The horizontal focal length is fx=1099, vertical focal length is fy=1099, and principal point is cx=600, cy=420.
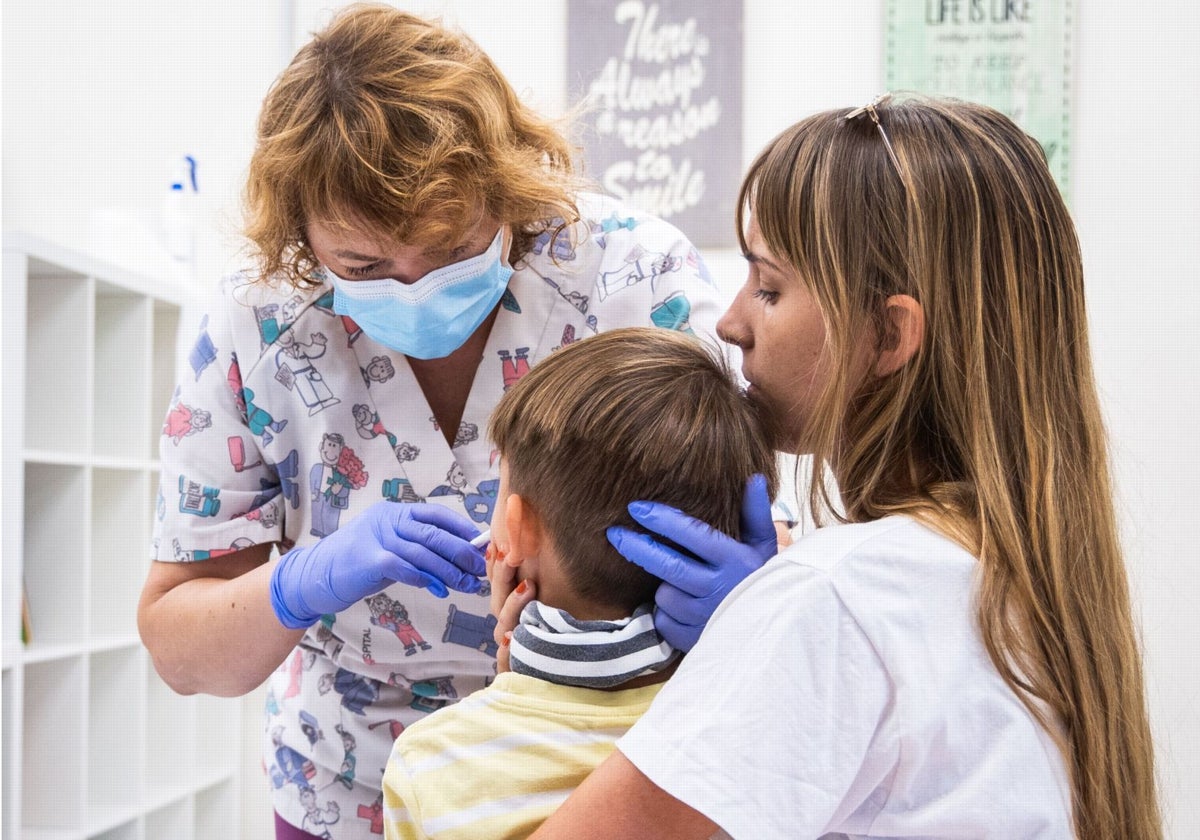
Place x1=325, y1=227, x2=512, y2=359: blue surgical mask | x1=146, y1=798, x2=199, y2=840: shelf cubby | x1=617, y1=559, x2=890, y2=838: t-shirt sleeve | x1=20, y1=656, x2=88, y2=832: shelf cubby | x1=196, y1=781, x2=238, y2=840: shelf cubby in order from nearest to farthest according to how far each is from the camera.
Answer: x1=617, y1=559, x2=890, y2=838: t-shirt sleeve < x1=325, y1=227, x2=512, y2=359: blue surgical mask < x1=20, y1=656, x2=88, y2=832: shelf cubby < x1=146, y1=798, x2=199, y2=840: shelf cubby < x1=196, y1=781, x2=238, y2=840: shelf cubby

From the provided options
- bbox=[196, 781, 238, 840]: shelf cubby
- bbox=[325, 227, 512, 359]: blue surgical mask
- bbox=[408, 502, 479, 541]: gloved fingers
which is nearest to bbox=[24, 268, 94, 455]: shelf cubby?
bbox=[196, 781, 238, 840]: shelf cubby

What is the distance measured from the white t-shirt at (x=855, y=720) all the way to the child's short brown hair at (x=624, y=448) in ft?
0.58

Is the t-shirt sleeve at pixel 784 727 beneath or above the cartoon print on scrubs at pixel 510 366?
beneath

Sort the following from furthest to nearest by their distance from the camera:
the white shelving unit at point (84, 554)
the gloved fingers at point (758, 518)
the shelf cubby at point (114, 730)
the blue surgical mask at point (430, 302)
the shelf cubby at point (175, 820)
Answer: the shelf cubby at point (175, 820) → the shelf cubby at point (114, 730) → the white shelving unit at point (84, 554) → the blue surgical mask at point (430, 302) → the gloved fingers at point (758, 518)

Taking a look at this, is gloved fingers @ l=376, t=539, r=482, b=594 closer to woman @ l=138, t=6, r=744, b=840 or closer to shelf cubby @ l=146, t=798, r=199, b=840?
woman @ l=138, t=6, r=744, b=840

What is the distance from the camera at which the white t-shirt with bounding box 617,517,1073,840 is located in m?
0.73

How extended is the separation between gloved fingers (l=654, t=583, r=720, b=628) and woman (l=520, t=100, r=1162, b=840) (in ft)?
0.12

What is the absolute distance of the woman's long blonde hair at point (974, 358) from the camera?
2.75ft

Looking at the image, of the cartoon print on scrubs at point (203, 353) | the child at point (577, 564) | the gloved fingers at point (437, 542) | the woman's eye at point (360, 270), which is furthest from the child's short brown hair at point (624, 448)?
the cartoon print on scrubs at point (203, 353)

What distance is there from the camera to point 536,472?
95cm

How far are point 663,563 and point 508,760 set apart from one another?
0.66 feet

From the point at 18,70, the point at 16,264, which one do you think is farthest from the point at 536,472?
the point at 18,70

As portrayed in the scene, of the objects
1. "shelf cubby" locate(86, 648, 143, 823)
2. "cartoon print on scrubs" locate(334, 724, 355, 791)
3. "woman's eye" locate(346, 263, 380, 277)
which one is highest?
"woman's eye" locate(346, 263, 380, 277)

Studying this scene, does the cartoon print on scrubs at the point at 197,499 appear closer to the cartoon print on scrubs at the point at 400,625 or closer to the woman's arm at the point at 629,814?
the cartoon print on scrubs at the point at 400,625
